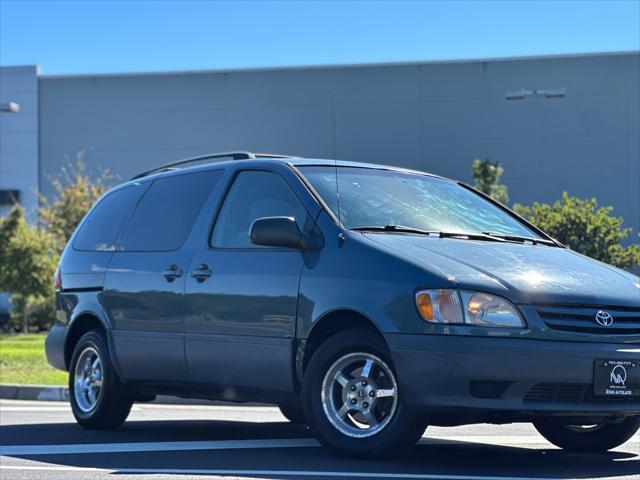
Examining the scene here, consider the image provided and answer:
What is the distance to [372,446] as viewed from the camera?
618 cm

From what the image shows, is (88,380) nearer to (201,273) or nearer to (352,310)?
(201,273)

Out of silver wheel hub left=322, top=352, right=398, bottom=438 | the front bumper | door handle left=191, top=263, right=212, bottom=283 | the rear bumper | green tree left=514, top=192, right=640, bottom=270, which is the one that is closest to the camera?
the front bumper

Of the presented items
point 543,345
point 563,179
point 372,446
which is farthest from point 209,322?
point 563,179

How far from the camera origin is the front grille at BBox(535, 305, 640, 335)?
5.93m

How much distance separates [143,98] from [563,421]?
164 feet

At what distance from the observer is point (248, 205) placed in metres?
7.54

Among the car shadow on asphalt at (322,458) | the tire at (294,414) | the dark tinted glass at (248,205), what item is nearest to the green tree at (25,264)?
the tire at (294,414)

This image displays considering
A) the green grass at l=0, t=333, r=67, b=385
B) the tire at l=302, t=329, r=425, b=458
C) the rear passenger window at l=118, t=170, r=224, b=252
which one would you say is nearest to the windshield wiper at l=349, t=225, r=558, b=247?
the tire at l=302, t=329, r=425, b=458

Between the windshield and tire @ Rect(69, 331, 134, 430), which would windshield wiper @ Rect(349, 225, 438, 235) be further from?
tire @ Rect(69, 331, 134, 430)

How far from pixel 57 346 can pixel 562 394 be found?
15.3 ft

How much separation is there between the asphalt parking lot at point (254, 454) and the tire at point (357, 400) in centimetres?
12

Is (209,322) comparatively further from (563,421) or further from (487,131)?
(487,131)

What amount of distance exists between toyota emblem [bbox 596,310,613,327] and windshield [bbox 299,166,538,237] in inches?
47.4

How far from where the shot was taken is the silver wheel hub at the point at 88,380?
8.73m
